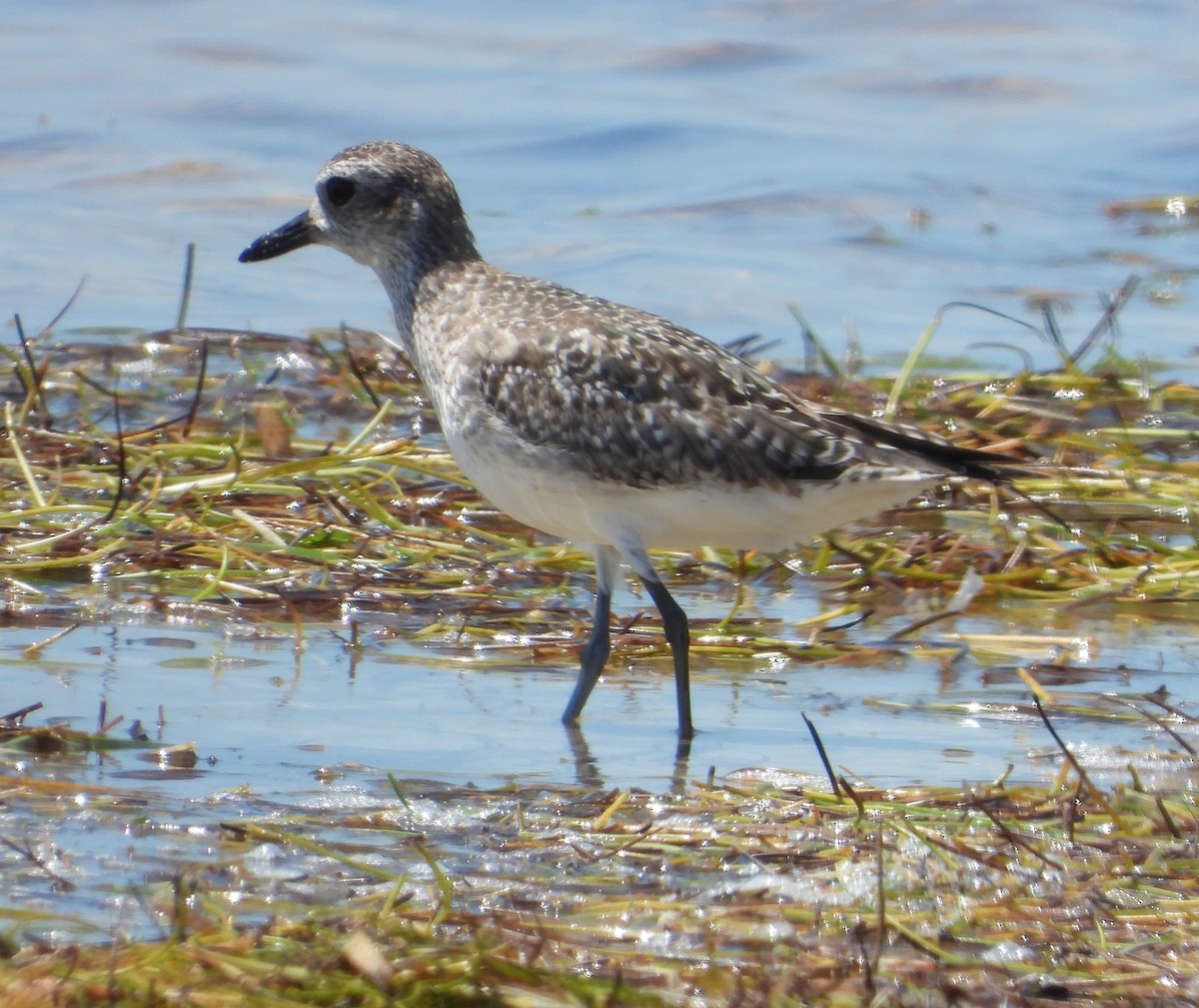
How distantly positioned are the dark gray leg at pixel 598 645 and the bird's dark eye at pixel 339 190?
165 cm

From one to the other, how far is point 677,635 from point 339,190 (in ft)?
6.90

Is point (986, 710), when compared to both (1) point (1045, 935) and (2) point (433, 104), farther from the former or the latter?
(2) point (433, 104)

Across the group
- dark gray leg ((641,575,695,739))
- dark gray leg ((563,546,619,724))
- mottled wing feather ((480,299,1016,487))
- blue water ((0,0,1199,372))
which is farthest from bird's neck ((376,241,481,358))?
blue water ((0,0,1199,372))

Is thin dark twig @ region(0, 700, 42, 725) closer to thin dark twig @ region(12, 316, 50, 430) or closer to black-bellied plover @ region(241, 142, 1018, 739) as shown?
black-bellied plover @ region(241, 142, 1018, 739)

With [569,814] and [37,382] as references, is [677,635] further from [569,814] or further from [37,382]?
[37,382]

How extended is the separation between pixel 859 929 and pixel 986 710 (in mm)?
2081

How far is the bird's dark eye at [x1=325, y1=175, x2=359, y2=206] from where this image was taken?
6820mm

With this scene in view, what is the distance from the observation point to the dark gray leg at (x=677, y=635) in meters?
5.61

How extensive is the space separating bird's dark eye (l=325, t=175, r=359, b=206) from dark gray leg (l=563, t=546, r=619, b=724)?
64.8 inches

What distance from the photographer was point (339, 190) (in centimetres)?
685

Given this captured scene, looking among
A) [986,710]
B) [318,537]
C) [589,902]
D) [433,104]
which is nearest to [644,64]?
[433,104]

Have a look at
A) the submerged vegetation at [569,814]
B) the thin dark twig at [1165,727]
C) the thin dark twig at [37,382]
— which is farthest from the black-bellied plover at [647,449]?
the thin dark twig at [37,382]

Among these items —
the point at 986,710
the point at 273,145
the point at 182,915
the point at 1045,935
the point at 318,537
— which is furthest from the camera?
the point at 273,145

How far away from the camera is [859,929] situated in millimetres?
3775
